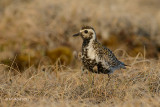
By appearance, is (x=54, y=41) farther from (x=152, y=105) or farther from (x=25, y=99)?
(x=152, y=105)

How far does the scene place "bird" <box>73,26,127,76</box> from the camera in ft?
18.3

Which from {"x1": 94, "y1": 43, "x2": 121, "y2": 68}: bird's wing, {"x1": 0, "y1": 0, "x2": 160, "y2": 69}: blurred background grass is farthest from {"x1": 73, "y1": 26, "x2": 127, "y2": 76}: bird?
{"x1": 0, "y1": 0, "x2": 160, "y2": 69}: blurred background grass

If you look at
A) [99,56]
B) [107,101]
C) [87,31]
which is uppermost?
[87,31]

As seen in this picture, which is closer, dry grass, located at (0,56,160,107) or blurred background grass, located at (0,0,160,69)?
dry grass, located at (0,56,160,107)

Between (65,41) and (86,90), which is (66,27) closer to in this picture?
(65,41)

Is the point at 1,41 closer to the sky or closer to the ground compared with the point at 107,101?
closer to the sky

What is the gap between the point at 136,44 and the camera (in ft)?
36.9

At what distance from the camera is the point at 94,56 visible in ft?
18.3

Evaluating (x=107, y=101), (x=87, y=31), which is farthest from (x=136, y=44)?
(x=107, y=101)

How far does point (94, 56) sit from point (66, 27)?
20.1 feet

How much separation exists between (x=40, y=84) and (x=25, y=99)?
78 centimetres

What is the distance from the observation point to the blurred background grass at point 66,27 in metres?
10.8

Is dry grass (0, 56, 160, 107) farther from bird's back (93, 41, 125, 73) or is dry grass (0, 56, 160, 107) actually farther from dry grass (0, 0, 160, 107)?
bird's back (93, 41, 125, 73)

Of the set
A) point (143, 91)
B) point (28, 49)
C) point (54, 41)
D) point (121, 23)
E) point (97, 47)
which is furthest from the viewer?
point (121, 23)
